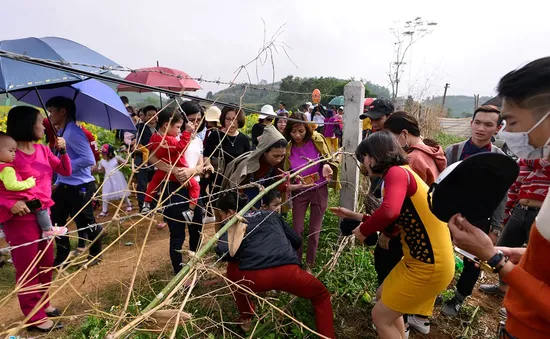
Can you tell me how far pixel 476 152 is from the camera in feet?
9.89

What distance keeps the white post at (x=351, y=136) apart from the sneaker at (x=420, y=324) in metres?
1.24

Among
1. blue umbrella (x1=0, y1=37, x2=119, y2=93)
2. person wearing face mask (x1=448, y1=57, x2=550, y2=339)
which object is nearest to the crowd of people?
person wearing face mask (x1=448, y1=57, x2=550, y2=339)

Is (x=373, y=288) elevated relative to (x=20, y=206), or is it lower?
lower

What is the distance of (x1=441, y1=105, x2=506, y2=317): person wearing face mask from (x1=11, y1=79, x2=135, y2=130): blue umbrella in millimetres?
3873

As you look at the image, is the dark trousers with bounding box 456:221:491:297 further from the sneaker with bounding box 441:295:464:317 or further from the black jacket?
the black jacket

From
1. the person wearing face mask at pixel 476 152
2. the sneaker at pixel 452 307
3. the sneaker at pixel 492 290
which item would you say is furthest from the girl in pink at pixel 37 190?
the sneaker at pixel 492 290

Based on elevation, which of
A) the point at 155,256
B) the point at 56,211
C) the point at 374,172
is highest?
the point at 374,172

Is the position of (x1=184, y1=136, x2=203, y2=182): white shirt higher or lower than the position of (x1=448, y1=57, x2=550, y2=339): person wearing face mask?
lower

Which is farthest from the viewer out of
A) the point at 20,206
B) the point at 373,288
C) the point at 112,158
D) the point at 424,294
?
the point at 112,158

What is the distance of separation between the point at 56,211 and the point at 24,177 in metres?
1.05

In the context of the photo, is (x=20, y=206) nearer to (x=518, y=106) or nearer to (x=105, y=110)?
(x=105, y=110)

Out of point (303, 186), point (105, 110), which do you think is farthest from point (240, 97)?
point (105, 110)

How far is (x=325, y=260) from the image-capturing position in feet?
12.4

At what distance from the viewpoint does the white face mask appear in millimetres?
1114
